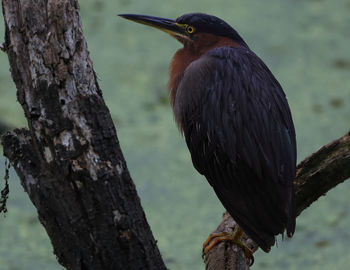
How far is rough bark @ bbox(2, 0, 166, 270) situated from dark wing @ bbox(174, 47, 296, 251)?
0.57 meters

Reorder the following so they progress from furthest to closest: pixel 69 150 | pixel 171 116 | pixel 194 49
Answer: pixel 171 116 < pixel 194 49 < pixel 69 150

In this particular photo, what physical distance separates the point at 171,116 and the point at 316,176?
1934 mm

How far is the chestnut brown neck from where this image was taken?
2562 mm

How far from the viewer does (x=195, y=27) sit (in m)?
2.62

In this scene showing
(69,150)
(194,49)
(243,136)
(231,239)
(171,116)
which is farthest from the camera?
(171,116)

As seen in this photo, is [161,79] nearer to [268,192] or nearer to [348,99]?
[348,99]

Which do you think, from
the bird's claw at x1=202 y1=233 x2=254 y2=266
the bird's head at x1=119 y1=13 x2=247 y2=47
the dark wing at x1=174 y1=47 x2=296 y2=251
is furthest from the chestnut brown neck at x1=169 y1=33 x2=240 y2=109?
the bird's claw at x1=202 y1=233 x2=254 y2=266

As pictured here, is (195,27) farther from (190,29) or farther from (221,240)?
(221,240)

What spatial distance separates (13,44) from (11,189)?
2152 millimetres

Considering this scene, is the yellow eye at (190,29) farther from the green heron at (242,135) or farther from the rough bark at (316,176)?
the rough bark at (316,176)

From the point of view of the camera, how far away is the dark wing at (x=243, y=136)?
6.80 ft

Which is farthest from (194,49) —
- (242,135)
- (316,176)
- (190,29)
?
(316,176)

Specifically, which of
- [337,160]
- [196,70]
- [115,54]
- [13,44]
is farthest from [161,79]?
[13,44]

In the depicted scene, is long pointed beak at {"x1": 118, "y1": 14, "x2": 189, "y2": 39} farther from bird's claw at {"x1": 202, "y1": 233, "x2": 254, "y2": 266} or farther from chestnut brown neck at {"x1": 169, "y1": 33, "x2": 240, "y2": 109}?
bird's claw at {"x1": 202, "y1": 233, "x2": 254, "y2": 266}
